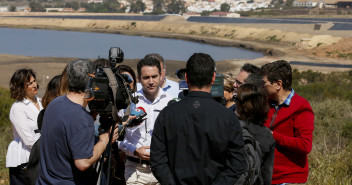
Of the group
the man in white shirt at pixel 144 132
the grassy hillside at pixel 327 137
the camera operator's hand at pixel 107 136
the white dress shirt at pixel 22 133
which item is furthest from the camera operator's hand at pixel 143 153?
the grassy hillside at pixel 327 137

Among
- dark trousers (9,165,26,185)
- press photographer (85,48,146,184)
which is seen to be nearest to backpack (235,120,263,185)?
press photographer (85,48,146,184)

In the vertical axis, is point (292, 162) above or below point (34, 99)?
below

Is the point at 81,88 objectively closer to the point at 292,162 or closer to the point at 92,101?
the point at 92,101

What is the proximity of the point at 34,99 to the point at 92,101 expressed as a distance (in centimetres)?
186

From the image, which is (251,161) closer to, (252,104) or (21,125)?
(252,104)

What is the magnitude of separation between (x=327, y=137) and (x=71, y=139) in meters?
7.85

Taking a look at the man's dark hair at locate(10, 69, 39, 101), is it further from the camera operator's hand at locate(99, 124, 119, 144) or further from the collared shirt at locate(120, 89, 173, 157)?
the camera operator's hand at locate(99, 124, 119, 144)

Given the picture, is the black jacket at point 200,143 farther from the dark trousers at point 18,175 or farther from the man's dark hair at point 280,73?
the dark trousers at point 18,175

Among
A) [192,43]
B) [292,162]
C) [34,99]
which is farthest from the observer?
[192,43]

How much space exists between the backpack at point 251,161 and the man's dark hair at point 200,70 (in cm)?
60

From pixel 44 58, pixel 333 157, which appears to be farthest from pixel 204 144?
pixel 44 58

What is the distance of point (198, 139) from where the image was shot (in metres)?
3.36

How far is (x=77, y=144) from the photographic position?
335cm

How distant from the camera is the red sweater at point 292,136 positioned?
4.20m
